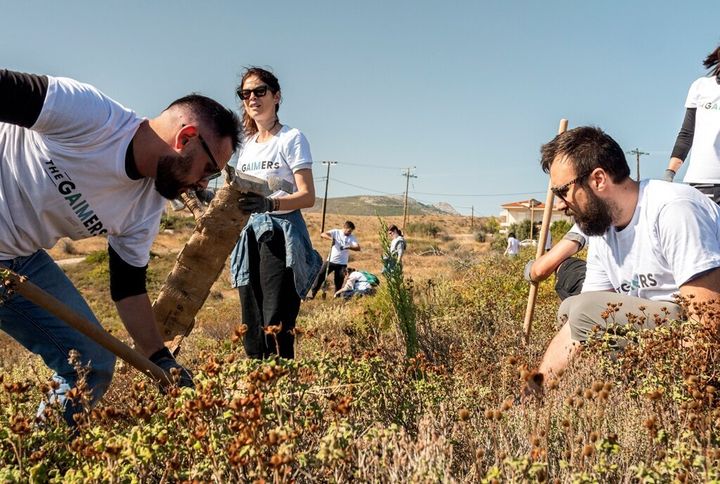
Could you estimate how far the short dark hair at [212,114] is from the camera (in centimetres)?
272

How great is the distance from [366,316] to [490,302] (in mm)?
2119

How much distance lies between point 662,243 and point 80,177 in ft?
8.35

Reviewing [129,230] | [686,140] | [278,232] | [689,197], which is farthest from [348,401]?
[686,140]

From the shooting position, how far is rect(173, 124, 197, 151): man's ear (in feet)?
8.64

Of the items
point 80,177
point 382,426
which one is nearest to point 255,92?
point 80,177

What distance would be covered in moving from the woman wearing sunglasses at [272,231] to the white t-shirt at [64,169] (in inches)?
49.4

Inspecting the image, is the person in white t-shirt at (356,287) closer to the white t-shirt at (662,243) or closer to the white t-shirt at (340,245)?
the white t-shirt at (340,245)

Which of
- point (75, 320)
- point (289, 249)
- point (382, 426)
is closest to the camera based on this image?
point (382, 426)

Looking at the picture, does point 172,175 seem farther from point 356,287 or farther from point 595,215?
point 356,287

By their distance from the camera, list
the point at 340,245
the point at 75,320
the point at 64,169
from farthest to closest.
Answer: the point at 340,245 → the point at 64,169 → the point at 75,320

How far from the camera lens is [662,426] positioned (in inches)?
87.1

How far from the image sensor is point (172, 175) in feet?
8.94

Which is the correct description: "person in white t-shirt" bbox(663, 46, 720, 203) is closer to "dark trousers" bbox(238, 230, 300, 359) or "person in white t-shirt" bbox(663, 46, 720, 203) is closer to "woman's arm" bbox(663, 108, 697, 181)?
"woman's arm" bbox(663, 108, 697, 181)

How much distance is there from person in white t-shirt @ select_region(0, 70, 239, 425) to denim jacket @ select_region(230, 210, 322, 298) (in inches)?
46.9
